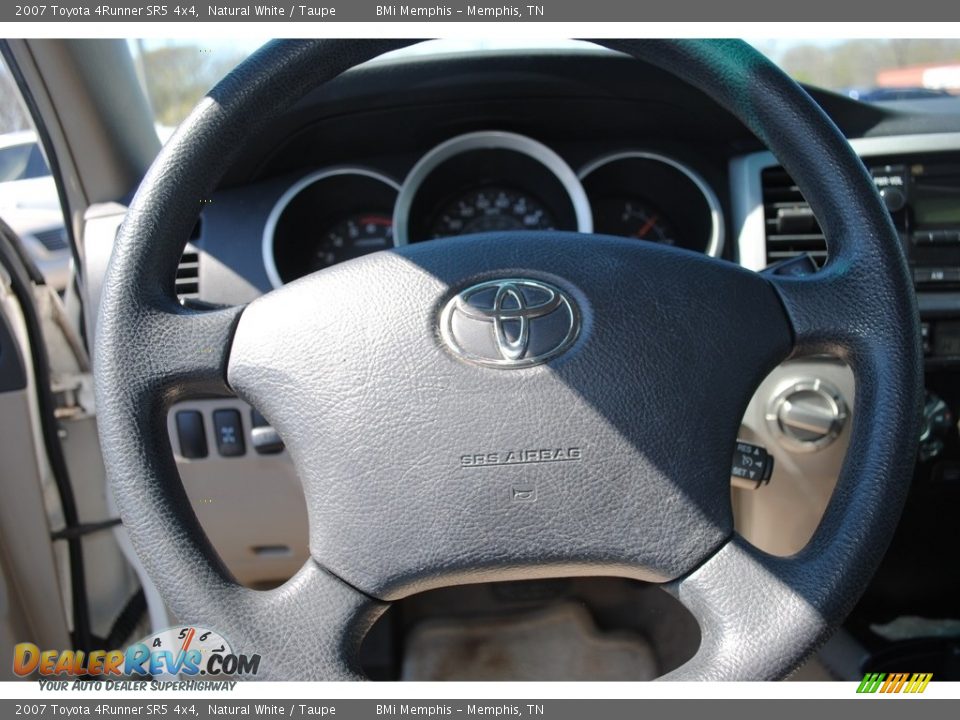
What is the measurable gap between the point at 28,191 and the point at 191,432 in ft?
2.02

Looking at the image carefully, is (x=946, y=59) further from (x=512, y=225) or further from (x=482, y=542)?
(x=482, y=542)

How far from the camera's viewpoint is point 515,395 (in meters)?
0.89

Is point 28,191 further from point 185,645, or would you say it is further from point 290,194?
point 185,645

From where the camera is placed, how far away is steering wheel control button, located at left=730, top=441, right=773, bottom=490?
1.10 m

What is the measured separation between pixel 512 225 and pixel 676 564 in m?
1.01

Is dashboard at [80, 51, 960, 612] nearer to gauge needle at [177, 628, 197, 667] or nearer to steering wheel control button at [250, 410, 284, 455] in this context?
steering wheel control button at [250, 410, 284, 455]

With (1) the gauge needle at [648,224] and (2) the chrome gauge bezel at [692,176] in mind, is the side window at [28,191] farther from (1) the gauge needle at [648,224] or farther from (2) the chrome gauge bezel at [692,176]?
(1) the gauge needle at [648,224]

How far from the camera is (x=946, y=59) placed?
1559 mm

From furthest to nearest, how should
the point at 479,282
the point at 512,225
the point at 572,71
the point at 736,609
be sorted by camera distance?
1. the point at 512,225
2. the point at 572,71
3. the point at 479,282
4. the point at 736,609

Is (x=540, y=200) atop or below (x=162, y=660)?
atop

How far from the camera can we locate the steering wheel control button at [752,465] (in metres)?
1.10

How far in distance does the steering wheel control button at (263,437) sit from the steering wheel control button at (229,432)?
0.02 m

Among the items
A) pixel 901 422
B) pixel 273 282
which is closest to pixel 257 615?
pixel 901 422

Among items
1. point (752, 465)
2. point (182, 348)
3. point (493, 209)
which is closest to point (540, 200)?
point (493, 209)
